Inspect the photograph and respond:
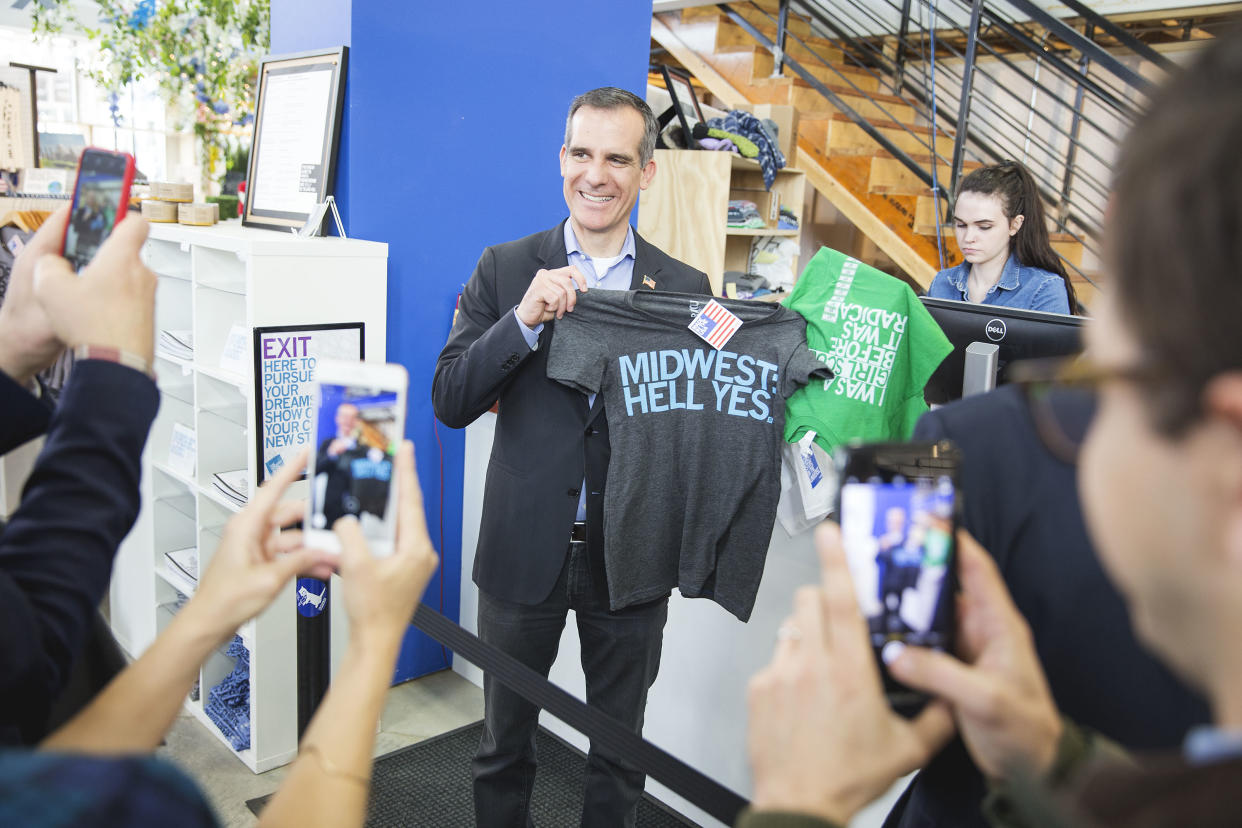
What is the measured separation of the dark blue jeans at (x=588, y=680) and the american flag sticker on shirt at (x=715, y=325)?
563 mm

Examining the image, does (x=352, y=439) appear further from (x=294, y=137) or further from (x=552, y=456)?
(x=294, y=137)

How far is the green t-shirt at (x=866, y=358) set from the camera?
2.06 metres

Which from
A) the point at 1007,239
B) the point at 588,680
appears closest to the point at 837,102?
the point at 1007,239

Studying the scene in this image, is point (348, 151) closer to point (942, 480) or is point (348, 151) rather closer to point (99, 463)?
point (99, 463)

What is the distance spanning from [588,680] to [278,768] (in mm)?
1301

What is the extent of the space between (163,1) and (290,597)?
228 cm

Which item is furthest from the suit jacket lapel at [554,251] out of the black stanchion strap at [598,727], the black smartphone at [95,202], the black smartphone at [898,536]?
the black smartphone at [898,536]

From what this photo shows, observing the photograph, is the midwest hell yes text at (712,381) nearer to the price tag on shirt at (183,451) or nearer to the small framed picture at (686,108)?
the price tag on shirt at (183,451)

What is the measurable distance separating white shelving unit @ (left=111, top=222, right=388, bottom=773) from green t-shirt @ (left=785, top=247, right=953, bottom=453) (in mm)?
1444

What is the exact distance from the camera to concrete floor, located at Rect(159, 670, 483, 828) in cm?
270

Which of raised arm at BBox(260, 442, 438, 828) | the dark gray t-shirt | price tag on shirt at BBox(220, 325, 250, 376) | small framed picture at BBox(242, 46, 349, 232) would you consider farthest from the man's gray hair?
raised arm at BBox(260, 442, 438, 828)

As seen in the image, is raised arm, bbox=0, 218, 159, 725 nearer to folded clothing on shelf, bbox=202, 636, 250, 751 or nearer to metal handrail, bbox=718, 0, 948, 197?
folded clothing on shelf, bbox=202, 636, 250, 751

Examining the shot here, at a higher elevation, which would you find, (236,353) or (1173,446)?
Result: (1173,446)

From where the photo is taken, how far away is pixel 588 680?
2.20m
